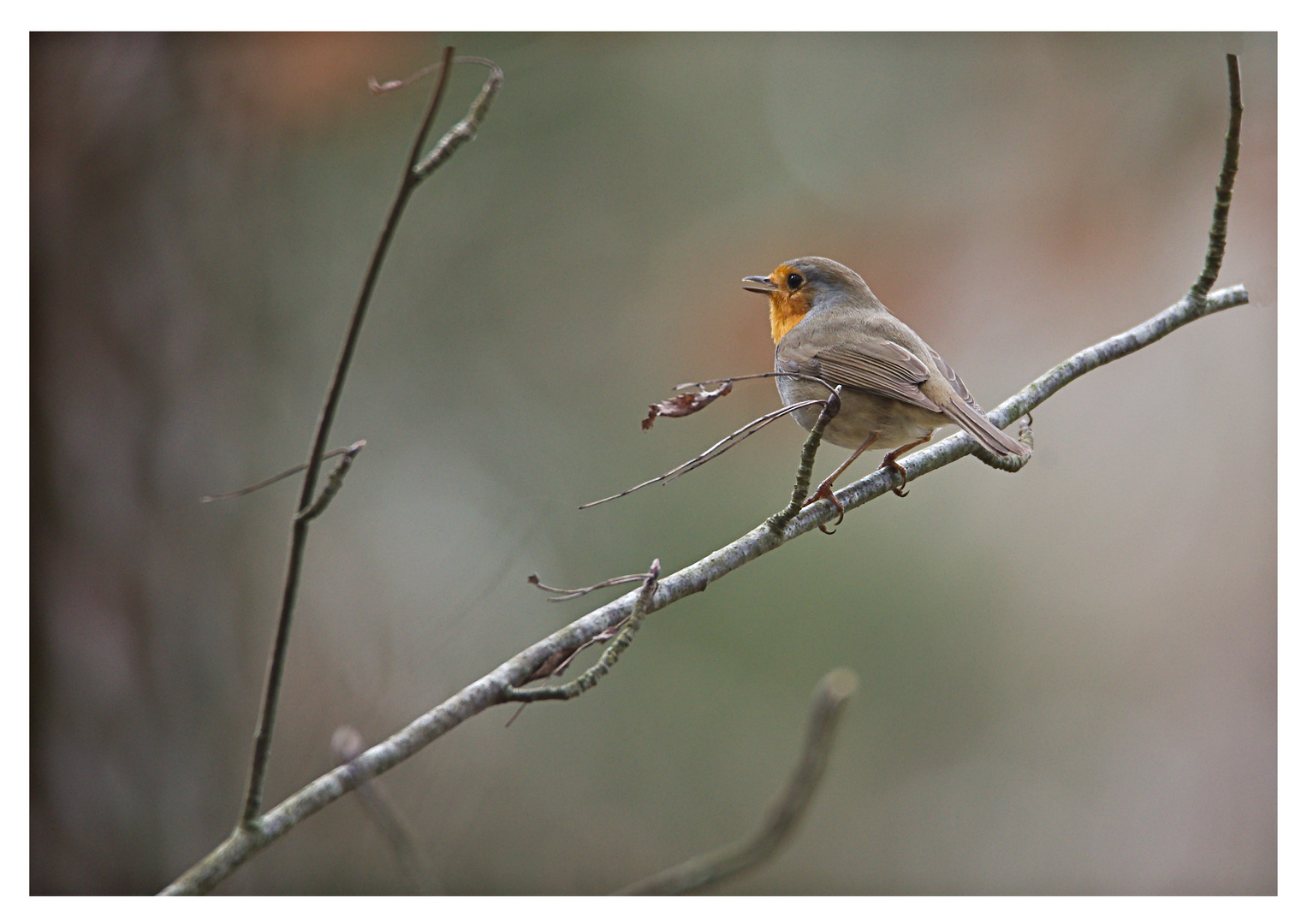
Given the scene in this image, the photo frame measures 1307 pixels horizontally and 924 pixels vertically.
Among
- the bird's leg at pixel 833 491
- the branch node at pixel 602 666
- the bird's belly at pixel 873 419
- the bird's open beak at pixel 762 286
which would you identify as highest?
the bird's open beak at pixel 762 286

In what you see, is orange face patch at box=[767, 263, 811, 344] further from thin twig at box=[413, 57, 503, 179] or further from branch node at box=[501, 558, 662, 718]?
thin twig at box=[413, 57, 503, 179]

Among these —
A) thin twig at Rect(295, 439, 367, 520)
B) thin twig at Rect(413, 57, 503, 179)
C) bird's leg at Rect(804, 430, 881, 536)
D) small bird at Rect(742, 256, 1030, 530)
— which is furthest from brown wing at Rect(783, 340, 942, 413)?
thin twig at Rect(295, 439, 367, 520)

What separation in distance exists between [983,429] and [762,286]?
104 cm

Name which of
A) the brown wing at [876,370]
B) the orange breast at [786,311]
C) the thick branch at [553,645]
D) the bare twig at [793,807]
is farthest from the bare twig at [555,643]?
the orange breast at [786,311]

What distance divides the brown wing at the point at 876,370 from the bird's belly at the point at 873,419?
0.10 feet

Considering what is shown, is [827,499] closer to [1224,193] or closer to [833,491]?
[833,491]

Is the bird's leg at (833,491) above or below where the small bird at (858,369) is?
below

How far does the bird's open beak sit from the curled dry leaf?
141cm

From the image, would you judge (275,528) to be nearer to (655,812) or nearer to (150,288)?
(150,288)

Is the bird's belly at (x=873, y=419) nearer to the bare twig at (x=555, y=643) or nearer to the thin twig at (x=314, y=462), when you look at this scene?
the bare twig at (x=555, y=643)

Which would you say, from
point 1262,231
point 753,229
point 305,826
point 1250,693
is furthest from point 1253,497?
point 305,826

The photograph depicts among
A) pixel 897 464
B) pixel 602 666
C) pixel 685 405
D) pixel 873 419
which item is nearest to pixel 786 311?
pixel 873 419

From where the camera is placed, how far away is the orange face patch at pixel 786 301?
283cm

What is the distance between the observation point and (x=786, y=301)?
286cm
